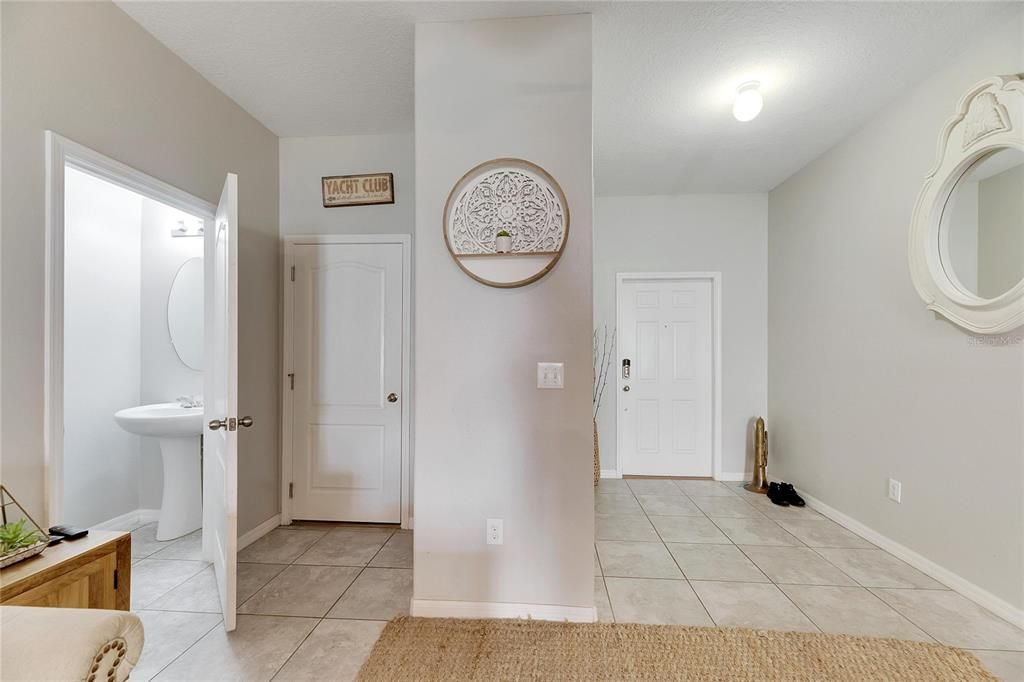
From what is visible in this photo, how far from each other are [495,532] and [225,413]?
4.41 feet

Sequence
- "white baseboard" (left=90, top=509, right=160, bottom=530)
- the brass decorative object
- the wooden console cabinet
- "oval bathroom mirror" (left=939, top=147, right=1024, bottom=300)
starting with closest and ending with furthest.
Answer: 1. the wooden console cabinet
2. "oval bathroom mirror" (left=939, top=147, right=1024, bottom=300)
3. "white baseboard" (left=90, top=509, right=160, bottom=530)
4. the brass decorative object

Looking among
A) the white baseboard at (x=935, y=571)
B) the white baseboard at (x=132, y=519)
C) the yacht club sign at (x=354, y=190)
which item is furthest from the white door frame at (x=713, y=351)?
the white baseboard at (x=132, y=519)

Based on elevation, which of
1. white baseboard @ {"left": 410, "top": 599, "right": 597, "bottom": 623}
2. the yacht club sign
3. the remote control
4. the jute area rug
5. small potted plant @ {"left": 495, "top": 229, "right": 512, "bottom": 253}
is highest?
the yacht club sign

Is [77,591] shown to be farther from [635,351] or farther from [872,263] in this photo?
[872,263]

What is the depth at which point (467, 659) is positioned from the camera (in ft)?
5.04

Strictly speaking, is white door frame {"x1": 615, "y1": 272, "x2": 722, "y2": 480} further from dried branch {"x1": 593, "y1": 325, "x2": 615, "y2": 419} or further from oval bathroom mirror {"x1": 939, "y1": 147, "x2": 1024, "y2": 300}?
oval bathroom mirror {"x1": 939, "y1": 147, "x2": 1024, "y2": 300}

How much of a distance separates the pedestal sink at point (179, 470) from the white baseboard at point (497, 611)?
179 cm

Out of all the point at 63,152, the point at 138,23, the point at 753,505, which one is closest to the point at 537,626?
the point at 753,505

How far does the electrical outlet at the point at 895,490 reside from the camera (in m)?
2.37

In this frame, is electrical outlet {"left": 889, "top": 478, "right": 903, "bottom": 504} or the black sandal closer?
electrical outlet {"left": 889, "top": 478, "right": 903, "bottom": 504}

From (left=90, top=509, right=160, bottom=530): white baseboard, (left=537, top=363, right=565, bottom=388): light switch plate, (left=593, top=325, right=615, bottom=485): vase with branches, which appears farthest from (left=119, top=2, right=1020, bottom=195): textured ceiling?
(left=90, top=509, right=160, bottom=530): white baseboard

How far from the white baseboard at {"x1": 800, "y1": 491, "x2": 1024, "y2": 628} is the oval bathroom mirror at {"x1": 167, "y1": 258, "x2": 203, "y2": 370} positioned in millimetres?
4692

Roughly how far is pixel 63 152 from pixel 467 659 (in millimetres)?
2504

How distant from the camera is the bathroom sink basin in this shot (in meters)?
2.35
